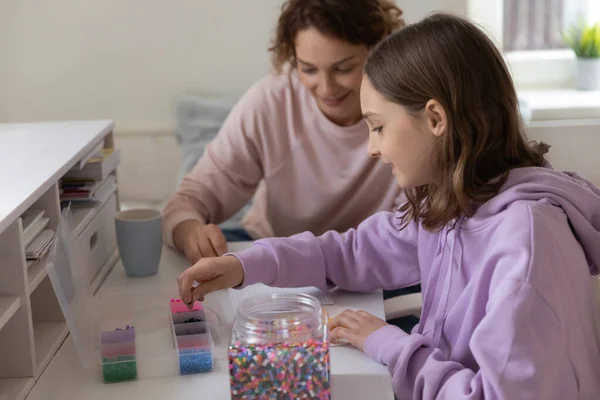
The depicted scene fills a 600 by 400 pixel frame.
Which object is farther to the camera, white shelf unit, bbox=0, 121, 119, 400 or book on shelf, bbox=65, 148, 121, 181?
book on shelf, bbox=65, 148, 121, 181

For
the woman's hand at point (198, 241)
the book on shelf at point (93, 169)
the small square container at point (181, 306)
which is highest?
the book on shelf at point (93, 169)

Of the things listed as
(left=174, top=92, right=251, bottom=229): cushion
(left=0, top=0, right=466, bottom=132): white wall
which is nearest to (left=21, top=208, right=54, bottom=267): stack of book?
(left=174, top=92, right=251, bottom=229): cushion

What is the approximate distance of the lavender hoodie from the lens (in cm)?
98

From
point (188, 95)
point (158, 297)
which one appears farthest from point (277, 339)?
point (188, 95)

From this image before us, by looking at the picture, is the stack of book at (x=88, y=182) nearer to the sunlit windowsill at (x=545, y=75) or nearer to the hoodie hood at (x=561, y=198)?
the hoodie hood at (x=561, y=198)

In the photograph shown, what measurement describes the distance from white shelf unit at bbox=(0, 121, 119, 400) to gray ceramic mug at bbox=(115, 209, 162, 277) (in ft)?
0.17

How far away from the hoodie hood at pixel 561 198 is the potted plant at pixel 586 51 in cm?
157

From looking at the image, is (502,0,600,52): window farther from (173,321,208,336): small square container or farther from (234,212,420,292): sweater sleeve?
(173,321,208,336): small square container

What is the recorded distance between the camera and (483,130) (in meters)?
1.13

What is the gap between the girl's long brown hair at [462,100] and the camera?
3.69 feet

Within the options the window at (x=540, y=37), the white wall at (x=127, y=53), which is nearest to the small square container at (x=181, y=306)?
the white wall at (x=127, y=53)

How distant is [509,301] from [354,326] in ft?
0.90

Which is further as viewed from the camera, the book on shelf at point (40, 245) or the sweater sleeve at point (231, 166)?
the sweater sleeve at point (231, 166)

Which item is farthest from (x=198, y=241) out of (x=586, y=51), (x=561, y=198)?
(x=586, y=51)
